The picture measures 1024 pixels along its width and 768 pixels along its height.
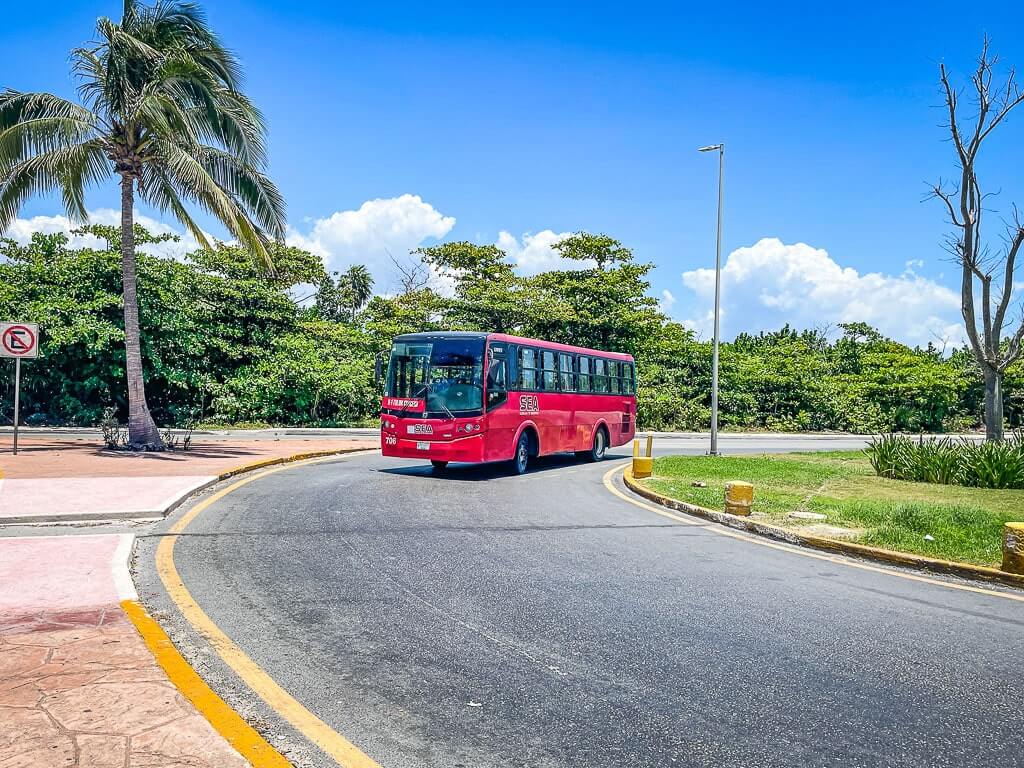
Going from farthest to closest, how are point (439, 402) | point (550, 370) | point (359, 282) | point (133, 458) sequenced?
point (359, 282) < point (550, 370) < point (133, 458) < point (439, 402)

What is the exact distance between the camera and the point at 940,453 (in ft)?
52.6

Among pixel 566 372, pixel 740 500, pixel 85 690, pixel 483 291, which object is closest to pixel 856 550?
pixel 740 500

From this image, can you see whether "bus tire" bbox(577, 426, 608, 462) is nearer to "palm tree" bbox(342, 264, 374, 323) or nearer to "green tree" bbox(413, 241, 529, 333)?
"green tree" bbox(413, 241, 529, 333)

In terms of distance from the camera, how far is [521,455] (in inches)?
650

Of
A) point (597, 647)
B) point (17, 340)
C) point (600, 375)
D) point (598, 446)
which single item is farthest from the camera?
point (598, 446)

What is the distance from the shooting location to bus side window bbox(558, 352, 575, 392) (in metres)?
18.2

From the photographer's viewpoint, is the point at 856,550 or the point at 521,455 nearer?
the point at 856,550

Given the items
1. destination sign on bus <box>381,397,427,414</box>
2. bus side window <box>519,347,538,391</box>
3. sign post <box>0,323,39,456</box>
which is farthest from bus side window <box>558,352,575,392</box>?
sign post <box>0,323,39,456</box>

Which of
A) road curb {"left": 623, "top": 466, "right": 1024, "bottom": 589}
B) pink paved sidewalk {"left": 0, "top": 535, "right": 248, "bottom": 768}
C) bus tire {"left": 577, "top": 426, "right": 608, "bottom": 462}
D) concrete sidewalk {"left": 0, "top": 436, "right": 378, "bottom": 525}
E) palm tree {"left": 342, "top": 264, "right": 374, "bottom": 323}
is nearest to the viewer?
pink paved sidewalk {"left": 0, "top": 535, "right": 248, "bottom": 768}

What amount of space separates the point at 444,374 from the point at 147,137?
9.16 metres

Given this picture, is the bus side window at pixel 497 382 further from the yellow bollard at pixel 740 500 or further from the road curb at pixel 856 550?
the yellow bollard at pixel 740 500

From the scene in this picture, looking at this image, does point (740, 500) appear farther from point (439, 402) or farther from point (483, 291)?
point (483, 291)

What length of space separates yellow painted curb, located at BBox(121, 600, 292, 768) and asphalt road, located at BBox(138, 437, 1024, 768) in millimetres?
102

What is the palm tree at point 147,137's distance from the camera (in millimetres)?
16906
